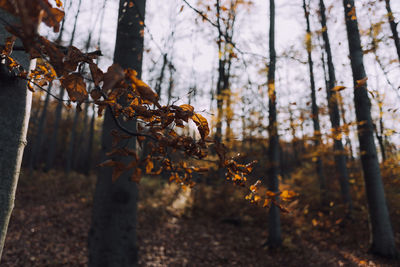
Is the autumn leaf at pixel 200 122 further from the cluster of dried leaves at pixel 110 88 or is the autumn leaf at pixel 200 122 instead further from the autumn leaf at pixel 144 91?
the autumn leaf at pixel 144 91

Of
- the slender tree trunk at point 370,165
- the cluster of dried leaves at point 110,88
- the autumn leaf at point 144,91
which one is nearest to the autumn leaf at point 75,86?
the cluster of dried leaves at point 110,88

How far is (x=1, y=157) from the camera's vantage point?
95 cm

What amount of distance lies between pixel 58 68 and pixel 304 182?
46.4ft

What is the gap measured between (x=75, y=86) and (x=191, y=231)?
25.5 feet

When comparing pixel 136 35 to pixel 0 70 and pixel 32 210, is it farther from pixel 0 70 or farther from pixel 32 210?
pixel 32 210

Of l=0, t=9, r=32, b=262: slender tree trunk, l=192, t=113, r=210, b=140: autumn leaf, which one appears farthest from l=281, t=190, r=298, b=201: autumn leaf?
l=0, t=9, r=32, b=262: slender tree trunk

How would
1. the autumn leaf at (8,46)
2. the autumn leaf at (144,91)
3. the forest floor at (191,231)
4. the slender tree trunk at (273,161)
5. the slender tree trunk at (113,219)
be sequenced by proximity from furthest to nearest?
the slender tree trunk at (273,161) → the forest floor at (191,231) → the slender tree trunk at (113,219) → the autumn leaf at (8,46) → the autumn leaf at (144,91)

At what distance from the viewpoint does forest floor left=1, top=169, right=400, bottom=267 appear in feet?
17.7

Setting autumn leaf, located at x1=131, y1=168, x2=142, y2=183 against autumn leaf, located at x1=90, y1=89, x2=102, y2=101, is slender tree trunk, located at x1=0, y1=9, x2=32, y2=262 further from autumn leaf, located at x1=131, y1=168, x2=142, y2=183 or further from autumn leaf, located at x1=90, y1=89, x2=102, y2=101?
autumn leaf, located at x1=131, y1=168, x2=142, y2=183

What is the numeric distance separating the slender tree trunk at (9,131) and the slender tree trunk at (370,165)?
20.7ft

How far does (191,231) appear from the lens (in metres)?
7.76

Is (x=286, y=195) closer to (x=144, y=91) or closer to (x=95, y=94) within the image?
(x=144, y=91)

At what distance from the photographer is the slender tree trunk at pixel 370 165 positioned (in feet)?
18.0

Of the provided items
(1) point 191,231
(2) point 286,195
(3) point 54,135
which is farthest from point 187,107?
(3) point 54,135
